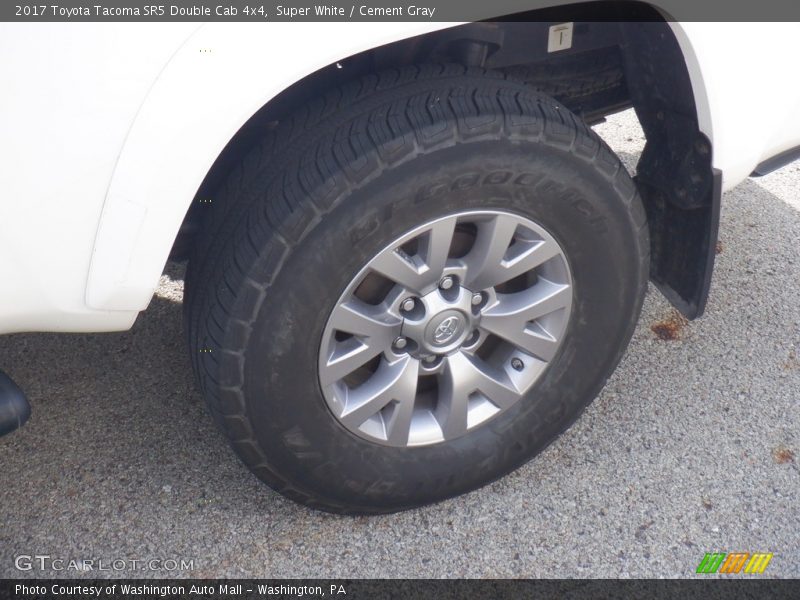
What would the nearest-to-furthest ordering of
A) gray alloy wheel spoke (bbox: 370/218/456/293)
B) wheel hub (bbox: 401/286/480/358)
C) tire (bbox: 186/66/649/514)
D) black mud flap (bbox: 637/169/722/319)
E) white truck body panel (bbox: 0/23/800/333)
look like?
white truck body panel (bbox: 0/23/800/333), tire (bbox: 186/66/649/514), gray alloy wheel spoke (bbox: 370/218/456/293), wheel hub (bbox: 401/286/480/358), black mud flap (bbox: 637/169/722/319)

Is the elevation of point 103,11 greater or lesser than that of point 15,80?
greater

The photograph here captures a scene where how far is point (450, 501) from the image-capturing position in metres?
2.20

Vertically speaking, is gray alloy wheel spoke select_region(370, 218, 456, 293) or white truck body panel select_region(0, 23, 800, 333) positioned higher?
white truck body panel select_region(0, 23, 800, 333)

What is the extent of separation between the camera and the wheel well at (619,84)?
182cm

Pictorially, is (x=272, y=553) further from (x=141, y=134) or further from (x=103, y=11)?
(x=103, y=11)

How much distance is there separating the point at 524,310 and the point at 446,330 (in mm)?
201

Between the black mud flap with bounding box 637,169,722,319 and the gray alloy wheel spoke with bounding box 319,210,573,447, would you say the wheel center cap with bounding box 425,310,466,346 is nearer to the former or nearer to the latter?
the gray alloy wheel spoke with bounding box 319,210,573,447

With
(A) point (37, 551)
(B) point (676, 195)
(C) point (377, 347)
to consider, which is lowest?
(A) point (37, 551)

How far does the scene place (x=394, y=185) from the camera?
1.67 meters

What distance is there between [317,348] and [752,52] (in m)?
1.17

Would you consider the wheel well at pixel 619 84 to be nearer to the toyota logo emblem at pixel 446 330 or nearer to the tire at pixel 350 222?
the tire at pixel 350 222

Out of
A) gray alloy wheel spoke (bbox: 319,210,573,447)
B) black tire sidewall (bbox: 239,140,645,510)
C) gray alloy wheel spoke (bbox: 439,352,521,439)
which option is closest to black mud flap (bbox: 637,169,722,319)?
black tire sidewall (bbox: 239,140,645,510)

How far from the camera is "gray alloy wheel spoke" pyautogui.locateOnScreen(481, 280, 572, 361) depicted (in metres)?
1.99

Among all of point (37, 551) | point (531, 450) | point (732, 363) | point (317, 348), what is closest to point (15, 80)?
point (317, 348)
